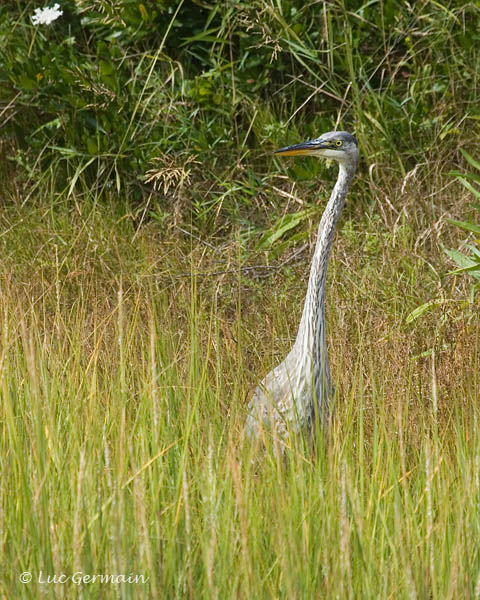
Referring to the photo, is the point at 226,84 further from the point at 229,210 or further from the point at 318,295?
the point at 318,295

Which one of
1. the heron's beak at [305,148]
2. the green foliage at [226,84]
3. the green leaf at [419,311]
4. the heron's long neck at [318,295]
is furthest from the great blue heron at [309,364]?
the green foliage at [226,84]

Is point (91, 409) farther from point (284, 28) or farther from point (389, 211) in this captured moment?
point (284, 28)

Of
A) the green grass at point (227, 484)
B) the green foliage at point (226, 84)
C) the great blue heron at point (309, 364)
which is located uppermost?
the green foliage at point (226, 84)

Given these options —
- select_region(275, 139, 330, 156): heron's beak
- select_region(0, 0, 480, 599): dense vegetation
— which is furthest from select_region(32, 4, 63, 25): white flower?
select_region(275, 139, 330, 156): heron's beak

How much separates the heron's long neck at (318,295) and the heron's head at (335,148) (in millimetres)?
133

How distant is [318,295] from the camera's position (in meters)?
3.14

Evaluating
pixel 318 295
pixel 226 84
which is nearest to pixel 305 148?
pixel 318 295

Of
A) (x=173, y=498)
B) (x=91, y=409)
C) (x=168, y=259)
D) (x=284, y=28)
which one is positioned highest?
(x=284, y=28)

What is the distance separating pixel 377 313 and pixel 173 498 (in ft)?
5.69

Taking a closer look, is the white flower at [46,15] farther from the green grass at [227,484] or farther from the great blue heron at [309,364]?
the great blue heron at [309,364]

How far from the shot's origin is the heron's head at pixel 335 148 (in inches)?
134

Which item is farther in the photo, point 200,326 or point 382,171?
point 382,171

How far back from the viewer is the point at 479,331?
339 cm

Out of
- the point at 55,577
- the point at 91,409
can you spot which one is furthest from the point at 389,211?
the point at 55,577
